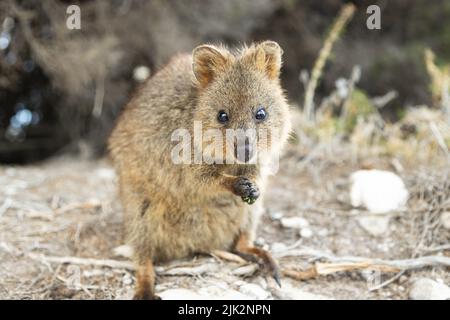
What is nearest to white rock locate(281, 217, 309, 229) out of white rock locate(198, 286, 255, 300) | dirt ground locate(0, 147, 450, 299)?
dirt ground locate(0, 147, 450, 299)

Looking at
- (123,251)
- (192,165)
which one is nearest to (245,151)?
(192,165)

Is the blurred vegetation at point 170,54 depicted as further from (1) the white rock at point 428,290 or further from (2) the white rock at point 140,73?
(1) the white rock at point 428,290

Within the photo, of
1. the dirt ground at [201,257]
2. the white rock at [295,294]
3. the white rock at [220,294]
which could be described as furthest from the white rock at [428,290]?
the white rock at [220,294]

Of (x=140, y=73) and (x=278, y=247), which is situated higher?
(x=140, y=73)

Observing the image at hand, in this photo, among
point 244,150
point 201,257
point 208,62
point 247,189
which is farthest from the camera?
point 201,257

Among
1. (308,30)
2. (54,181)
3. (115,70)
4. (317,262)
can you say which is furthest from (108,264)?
(308,30)

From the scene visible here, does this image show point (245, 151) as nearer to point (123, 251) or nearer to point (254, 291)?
point (254, 291)
